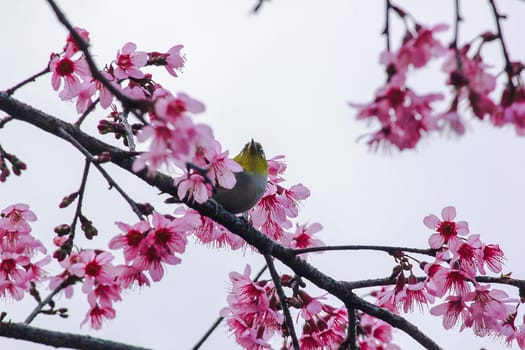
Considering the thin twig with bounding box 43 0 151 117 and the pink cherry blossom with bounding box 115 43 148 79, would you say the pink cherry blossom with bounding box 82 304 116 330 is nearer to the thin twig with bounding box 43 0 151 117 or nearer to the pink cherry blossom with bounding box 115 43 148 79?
the pink cherry blossom with bounding box 115 43 148 79

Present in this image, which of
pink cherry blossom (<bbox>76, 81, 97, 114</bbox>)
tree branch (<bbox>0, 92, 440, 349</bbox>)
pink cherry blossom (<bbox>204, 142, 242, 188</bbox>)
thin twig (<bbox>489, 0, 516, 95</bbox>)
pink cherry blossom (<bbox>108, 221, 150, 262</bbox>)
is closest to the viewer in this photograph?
thin twig (<bbox>489, 0, 516, 95</bbox>)

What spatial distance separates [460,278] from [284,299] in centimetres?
95

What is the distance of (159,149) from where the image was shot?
2.43m

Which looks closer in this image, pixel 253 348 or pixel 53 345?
pixel 53 345

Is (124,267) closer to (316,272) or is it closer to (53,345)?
(53,345)

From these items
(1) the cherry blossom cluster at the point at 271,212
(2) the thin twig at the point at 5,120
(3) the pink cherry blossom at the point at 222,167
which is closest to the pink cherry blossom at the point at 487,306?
(1) the cherry blossom cluster at the point at 271,212

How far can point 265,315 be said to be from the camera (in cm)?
438

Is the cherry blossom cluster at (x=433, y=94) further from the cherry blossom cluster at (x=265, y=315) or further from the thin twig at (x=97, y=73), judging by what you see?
the cherry blossom cluster at (x=265, y=315)

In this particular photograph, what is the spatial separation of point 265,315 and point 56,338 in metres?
1.47

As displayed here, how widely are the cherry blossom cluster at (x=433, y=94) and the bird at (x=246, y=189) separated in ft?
5.64

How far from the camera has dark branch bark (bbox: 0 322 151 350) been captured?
10.5 ft

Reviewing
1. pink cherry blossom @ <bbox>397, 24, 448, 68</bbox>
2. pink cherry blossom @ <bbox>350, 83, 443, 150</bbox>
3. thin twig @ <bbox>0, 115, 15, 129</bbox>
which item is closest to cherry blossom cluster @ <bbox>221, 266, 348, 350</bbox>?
thin twig @ <bbox>0, 115, 15, 129</bbox>

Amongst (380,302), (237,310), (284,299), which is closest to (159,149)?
(284,299)

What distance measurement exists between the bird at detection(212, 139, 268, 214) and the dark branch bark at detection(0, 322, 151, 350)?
1.11m
